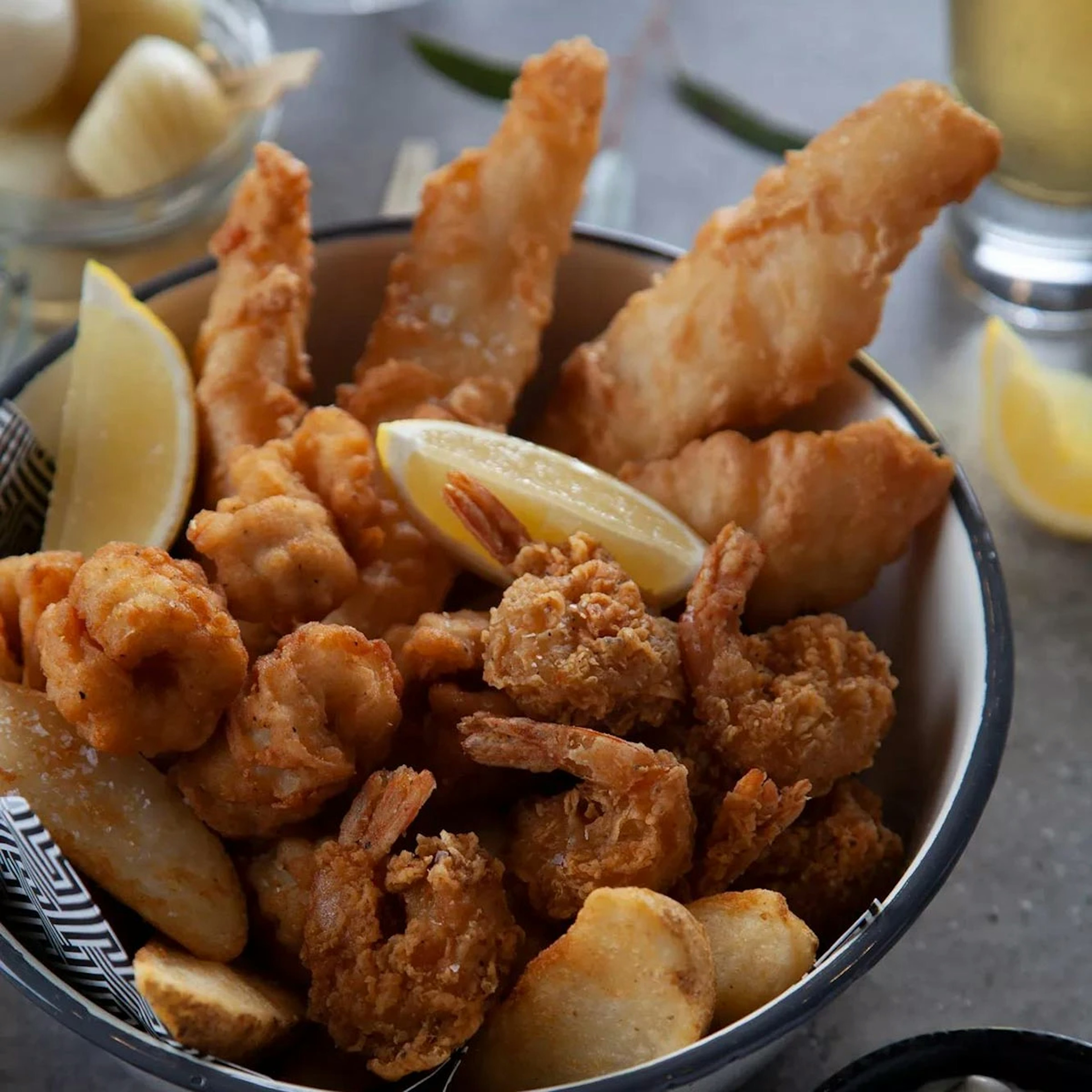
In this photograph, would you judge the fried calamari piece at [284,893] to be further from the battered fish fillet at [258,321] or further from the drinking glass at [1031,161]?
the drinking glass at [1031,161]


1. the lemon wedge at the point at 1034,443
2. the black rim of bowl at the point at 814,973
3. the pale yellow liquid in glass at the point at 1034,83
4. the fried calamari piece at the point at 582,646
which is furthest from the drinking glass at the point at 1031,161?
the fried calamari piece at the point at 582,646

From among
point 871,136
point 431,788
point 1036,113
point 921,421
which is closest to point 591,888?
point 431,788

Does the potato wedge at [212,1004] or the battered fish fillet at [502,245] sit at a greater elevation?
the battered fish fillet at [502,245]

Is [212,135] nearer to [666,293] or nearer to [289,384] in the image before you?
[289,384]

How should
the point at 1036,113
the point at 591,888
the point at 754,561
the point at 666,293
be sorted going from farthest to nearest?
the point at 1036,113 < the point at 666,293 < the point at 754,561 < the point at 591,888

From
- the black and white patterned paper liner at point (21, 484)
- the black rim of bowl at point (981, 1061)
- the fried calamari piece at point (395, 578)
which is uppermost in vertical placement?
the fried calamari piece at point (395, 578)

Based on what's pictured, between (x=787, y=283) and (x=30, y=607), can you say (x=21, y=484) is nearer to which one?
(x=30, y=607)
